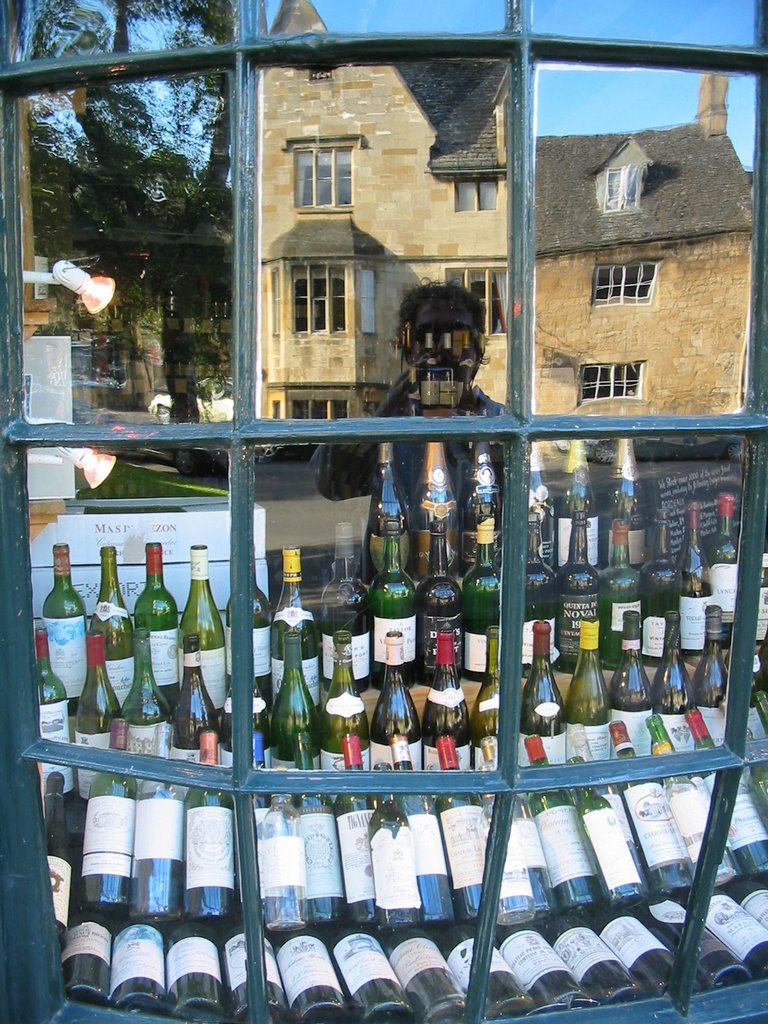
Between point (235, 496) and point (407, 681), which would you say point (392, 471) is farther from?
point (235, 496)

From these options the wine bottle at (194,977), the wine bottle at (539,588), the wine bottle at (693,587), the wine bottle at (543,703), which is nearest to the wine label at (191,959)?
the wine bottle at (194,977)

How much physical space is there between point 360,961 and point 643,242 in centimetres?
111

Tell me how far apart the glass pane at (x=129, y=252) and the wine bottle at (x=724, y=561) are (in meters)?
1.08

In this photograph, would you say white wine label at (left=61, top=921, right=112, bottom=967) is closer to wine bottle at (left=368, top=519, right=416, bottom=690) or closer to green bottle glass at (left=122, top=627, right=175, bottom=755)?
green bottle glass at (left=122, top=627, right=175, bottom=755)

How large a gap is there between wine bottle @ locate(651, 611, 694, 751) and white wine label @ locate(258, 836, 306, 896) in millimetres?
782

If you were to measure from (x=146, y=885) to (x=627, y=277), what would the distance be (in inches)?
47.3

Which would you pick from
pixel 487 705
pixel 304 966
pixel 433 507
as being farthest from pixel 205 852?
pixel 433 507

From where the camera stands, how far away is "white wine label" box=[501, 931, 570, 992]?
47.3 inches

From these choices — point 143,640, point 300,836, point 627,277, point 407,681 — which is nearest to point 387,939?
point 300,836

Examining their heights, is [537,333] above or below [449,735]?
above

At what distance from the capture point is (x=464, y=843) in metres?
1.34

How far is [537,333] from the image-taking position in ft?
3.26

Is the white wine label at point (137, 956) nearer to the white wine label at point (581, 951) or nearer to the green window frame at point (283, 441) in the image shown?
the green window frame at point (283, 441)

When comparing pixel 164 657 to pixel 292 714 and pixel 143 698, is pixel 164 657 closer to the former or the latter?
Answer: pixel 143 698
